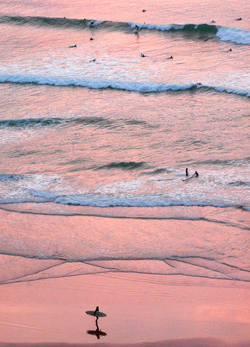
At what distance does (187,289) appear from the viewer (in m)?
6.30

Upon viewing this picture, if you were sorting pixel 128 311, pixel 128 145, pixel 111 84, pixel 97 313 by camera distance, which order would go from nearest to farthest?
pixel 97 313 → pixel 128 311 → pixel 128 145 → pixel 111 84

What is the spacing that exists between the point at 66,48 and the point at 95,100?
744cm

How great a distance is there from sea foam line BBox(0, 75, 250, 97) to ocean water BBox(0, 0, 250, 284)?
56 mm

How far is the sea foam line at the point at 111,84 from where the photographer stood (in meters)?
16.2

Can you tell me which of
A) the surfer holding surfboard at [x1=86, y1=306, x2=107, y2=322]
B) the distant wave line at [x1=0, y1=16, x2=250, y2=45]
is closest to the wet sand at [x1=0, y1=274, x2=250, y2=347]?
the surfer holding surfboard at [x1=86, y1=306, x2=107, y2=322]

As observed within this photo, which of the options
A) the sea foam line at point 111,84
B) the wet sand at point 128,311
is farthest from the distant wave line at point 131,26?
the wet sand at point 128,311

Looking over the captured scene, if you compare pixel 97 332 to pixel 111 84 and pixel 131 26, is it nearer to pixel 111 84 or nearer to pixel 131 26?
pixel 111 84

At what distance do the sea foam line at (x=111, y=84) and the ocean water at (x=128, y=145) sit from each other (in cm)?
6

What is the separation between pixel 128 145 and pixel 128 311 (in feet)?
22.4

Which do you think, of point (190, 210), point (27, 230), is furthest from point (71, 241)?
point (190, 210)

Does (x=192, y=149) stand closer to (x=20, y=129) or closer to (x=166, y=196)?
(x=166, y=196)

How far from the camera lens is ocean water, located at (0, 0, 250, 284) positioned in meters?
7.25

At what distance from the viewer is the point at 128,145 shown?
12.1 meters

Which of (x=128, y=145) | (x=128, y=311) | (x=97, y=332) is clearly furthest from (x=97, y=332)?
(x=128, y=145)
